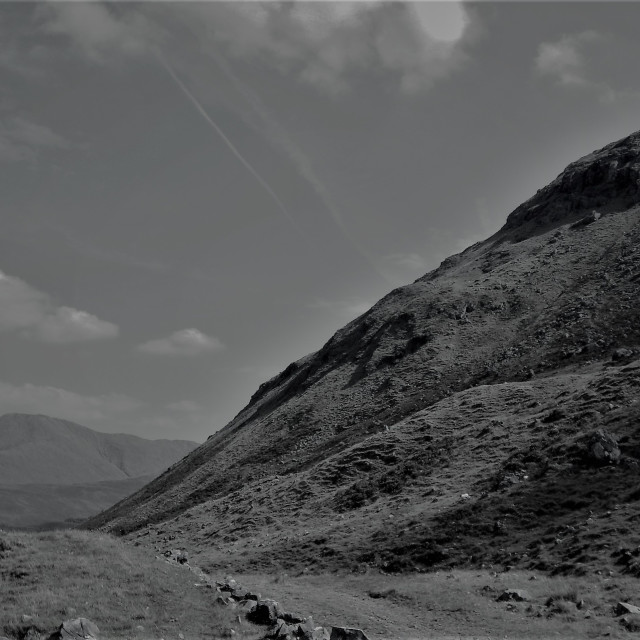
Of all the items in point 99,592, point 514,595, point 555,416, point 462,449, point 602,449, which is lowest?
point 514,595

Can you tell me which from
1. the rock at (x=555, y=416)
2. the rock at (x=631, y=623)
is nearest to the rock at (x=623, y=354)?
the rock at (x=555, y=416)

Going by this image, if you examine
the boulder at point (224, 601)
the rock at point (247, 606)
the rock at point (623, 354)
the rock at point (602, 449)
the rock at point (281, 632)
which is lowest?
the rock at point (281, 632)

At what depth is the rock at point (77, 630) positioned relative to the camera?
14.1m

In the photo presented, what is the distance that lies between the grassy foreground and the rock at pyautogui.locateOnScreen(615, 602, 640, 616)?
12773mm

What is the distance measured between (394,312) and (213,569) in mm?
74651

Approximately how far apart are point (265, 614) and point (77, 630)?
223 inches

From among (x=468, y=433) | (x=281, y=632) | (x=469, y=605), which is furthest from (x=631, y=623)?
(x=468, y=433)

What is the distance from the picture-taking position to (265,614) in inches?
680

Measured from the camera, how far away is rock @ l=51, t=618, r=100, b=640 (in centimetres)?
1415

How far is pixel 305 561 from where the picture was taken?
32.2 meters

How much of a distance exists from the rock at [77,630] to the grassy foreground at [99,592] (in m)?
0.43

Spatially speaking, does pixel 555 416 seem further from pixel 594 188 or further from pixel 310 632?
pixel 594 188

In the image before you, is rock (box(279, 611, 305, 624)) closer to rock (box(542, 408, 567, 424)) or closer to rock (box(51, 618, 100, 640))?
rock (box(51, 618, 100, 640))

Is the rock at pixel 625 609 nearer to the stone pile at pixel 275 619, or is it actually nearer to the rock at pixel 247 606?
the stone pile at pixel 275 619
